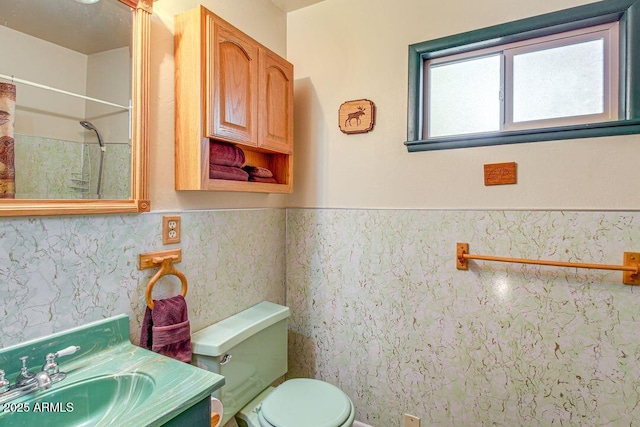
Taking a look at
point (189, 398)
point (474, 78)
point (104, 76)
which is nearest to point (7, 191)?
point (104, 76)

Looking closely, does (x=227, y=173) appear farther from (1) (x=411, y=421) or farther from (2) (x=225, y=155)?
(1) (x=411, y=421)

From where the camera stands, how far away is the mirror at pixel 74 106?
965 millimetres

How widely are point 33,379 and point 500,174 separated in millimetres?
1780

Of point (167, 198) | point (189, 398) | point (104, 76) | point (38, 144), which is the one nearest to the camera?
point (189, 398)

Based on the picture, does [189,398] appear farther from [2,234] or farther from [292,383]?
[292,383]

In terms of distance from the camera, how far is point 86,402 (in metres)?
0.98

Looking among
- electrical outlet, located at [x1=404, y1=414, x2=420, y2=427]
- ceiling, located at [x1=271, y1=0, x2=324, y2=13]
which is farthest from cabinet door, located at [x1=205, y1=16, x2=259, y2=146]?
electrical outlet, located at [x1=404, y1=414, x2=420, y2=427]

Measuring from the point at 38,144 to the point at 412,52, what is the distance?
1.57 meters

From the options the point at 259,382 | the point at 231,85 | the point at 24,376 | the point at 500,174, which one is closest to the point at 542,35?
the point at 500,174

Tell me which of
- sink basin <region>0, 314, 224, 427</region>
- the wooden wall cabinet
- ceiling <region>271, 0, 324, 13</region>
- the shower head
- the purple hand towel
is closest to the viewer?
sink basin <region>0, 314, 224, 427</region>

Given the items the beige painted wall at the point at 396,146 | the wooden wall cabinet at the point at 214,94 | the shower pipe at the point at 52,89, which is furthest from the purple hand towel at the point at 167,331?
the beige painted wall at the point at 396,146

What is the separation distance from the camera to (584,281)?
1366mm

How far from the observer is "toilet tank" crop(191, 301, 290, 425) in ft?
4.55

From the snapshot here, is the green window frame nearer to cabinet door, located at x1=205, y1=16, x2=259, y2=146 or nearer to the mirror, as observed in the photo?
cabinet door, located at x1=205, y1=16, x2=259, y2=146
